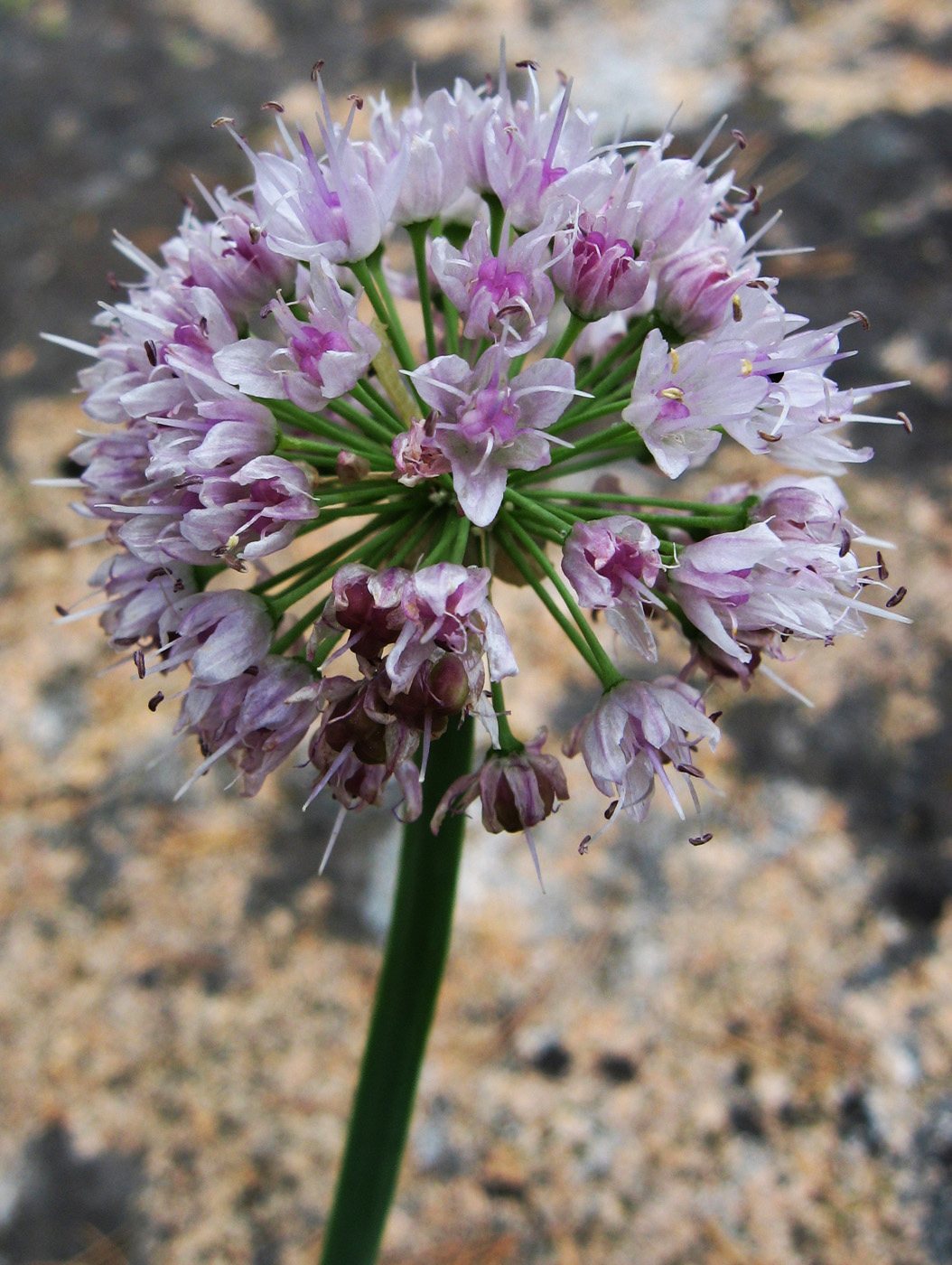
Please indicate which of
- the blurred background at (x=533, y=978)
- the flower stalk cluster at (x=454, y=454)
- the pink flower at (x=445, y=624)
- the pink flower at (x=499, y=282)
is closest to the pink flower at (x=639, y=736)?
the flower stalk cluster at (x=454, y=454)

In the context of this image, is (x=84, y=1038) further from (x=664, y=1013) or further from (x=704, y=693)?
(x=704, y=693)

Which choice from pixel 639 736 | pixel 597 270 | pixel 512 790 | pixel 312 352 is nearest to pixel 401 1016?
pixel 512 790

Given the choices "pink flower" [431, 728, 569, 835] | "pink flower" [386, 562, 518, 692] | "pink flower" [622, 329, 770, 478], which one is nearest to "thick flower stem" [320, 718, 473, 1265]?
"pink flower" [431, 728, 569, 835]

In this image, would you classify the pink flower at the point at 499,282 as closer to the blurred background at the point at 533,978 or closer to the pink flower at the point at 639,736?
the pink flower at the point at 639,736

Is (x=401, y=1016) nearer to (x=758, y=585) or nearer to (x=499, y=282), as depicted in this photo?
(x=758, y=585)

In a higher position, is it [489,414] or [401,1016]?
[489,414]

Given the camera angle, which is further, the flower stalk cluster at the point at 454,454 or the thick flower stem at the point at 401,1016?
the thick flower stem at the point at 401,1016
